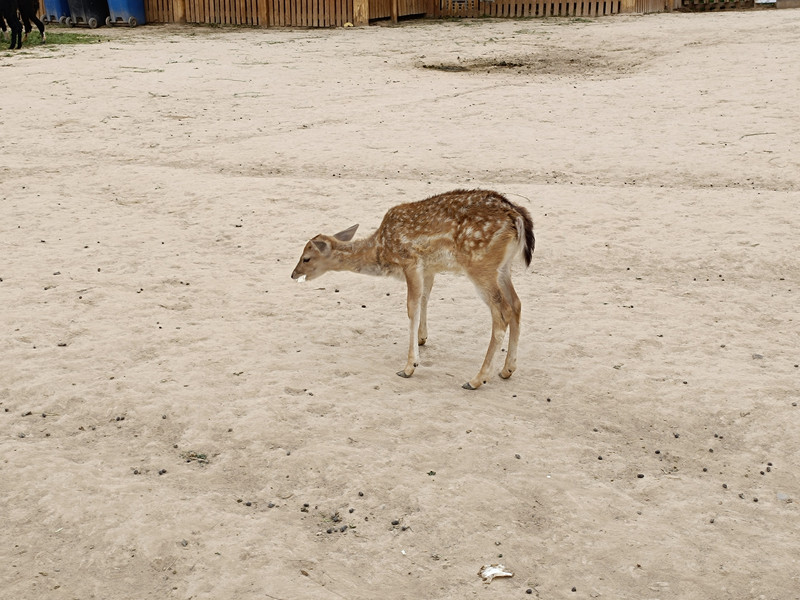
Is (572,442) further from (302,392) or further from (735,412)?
(302,392)

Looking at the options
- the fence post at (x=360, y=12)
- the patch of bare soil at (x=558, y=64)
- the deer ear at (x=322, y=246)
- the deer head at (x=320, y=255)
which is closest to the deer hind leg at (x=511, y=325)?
the deer head at (x=320, y=255)

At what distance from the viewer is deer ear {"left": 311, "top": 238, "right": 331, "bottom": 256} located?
633cm

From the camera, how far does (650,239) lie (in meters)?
8.35

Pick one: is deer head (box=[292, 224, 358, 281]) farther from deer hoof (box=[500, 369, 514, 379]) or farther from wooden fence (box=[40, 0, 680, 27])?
wooden fence (box=[40, 0, 680, 27])

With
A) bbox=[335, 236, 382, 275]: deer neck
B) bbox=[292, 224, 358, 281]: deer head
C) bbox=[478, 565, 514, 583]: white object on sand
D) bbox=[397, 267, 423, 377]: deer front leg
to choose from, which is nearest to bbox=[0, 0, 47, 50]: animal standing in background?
bbox=[292, 224, 358, 281]: deer head

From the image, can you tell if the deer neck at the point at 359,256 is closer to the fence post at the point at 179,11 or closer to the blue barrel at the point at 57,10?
the fence post at the point at 179,11

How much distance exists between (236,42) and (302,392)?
1620cm

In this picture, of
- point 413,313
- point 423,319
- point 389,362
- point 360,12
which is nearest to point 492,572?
point 413,313

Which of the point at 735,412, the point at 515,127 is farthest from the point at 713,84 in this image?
the point at 735,412

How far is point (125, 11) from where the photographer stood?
78.1 feet

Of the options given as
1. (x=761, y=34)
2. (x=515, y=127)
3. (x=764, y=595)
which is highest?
(x=761, y=34)

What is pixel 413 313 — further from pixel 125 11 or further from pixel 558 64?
pixel 125 11

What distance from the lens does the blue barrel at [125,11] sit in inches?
933

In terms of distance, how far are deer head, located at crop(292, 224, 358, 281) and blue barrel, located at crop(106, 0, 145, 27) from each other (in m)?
19.8
